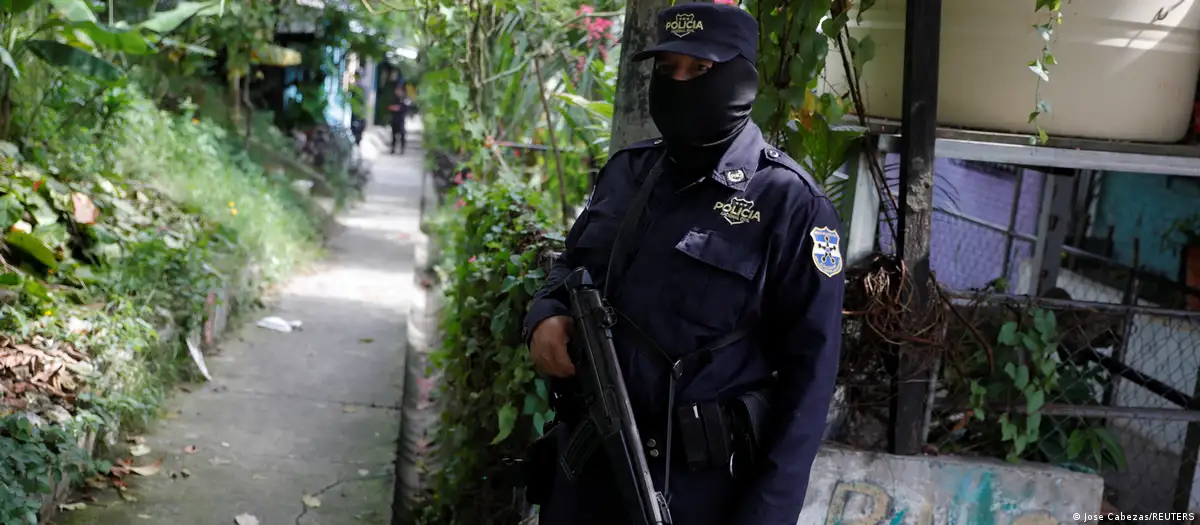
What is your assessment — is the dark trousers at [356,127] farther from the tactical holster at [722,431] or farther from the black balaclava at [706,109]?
the tactical holster at [722,431]

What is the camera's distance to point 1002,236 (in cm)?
618

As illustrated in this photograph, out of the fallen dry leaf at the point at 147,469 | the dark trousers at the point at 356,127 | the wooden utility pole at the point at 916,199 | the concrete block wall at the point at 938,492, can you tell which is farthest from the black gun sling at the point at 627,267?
the dark trousers at the point at 356,127

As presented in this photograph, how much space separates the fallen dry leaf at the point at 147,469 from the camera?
4430 mm

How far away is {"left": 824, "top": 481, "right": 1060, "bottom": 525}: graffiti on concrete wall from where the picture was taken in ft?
11.0

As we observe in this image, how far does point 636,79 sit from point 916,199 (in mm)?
960

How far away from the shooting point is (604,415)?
224 centimetres

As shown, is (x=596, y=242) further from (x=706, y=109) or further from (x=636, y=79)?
(x=636, y=79)

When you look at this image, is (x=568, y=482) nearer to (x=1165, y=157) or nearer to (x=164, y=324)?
(x=1165, y=157)

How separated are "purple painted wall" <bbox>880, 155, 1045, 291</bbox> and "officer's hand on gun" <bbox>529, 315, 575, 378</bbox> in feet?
12.3

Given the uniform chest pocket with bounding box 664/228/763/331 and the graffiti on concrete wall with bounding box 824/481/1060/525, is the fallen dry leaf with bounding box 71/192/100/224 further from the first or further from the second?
the uniform chest pocket with bounding box 664/228/763/331

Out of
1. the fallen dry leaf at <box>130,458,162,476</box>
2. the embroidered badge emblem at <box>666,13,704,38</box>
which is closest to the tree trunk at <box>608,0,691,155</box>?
the embroidered badge emblem at <box>666,13,704,38</box>

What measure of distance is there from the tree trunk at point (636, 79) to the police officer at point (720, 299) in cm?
94

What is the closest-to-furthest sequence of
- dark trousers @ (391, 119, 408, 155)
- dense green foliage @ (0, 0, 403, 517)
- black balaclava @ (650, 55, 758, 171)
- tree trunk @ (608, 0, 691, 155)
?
black balaclava @ (650, 55, 758, 171) < tree trunk @ (608, 0, 691, 155) < dense green foliage @ (0, 0, 403, 517) < dark trousers @ (391, 119, 408, 155)

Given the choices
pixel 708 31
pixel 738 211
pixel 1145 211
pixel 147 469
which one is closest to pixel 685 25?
pixel 708 31
